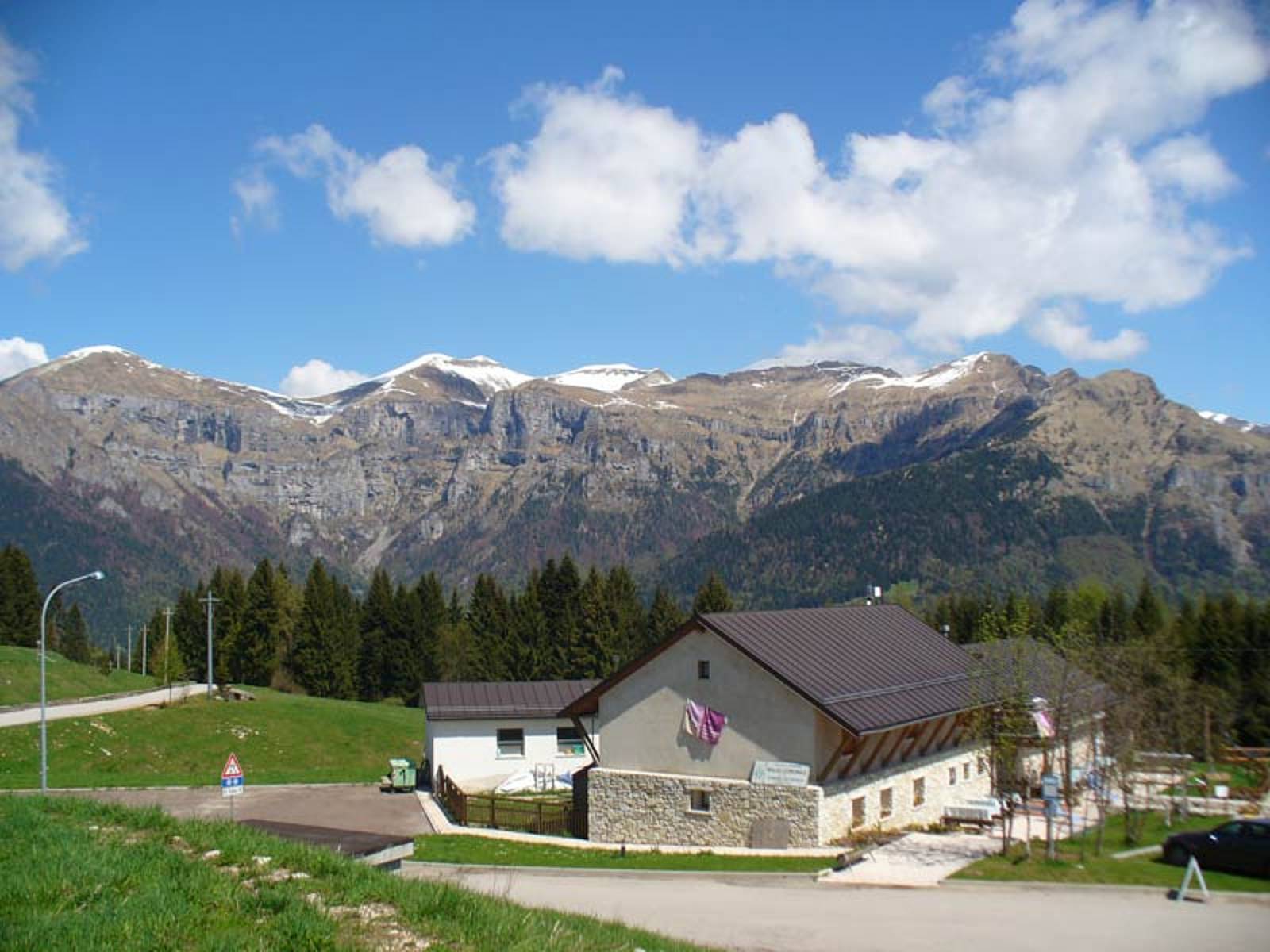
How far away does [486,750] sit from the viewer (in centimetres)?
4172

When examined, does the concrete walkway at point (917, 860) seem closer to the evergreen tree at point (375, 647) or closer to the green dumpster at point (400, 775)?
the green dumpster at point (400, 775)

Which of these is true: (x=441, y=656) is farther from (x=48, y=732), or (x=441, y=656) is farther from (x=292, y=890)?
(x=292, y=890)

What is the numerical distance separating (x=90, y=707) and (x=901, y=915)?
4599 cm

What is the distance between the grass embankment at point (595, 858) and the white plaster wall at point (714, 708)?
2941 millimetres

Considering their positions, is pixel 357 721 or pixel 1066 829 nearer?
pixel 1066 829

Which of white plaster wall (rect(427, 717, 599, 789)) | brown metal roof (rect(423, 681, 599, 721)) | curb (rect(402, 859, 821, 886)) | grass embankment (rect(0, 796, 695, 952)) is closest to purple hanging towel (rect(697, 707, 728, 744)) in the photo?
curb (rect(402, 859, 821, 886))

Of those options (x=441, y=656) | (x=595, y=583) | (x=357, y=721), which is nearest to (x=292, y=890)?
(x=357, y=721)

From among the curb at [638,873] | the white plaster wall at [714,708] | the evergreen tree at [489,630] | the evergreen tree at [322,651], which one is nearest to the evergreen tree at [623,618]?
the evergreen tree at [489,630]

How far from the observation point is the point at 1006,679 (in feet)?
89.2

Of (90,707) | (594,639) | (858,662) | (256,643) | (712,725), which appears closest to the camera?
(712,725)

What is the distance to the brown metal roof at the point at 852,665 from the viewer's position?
Answer: 1086 inches

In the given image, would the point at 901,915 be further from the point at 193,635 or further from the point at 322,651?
the point at 193,635

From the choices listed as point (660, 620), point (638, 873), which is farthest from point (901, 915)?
point (660, 620)

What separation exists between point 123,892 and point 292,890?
4.82 feet
